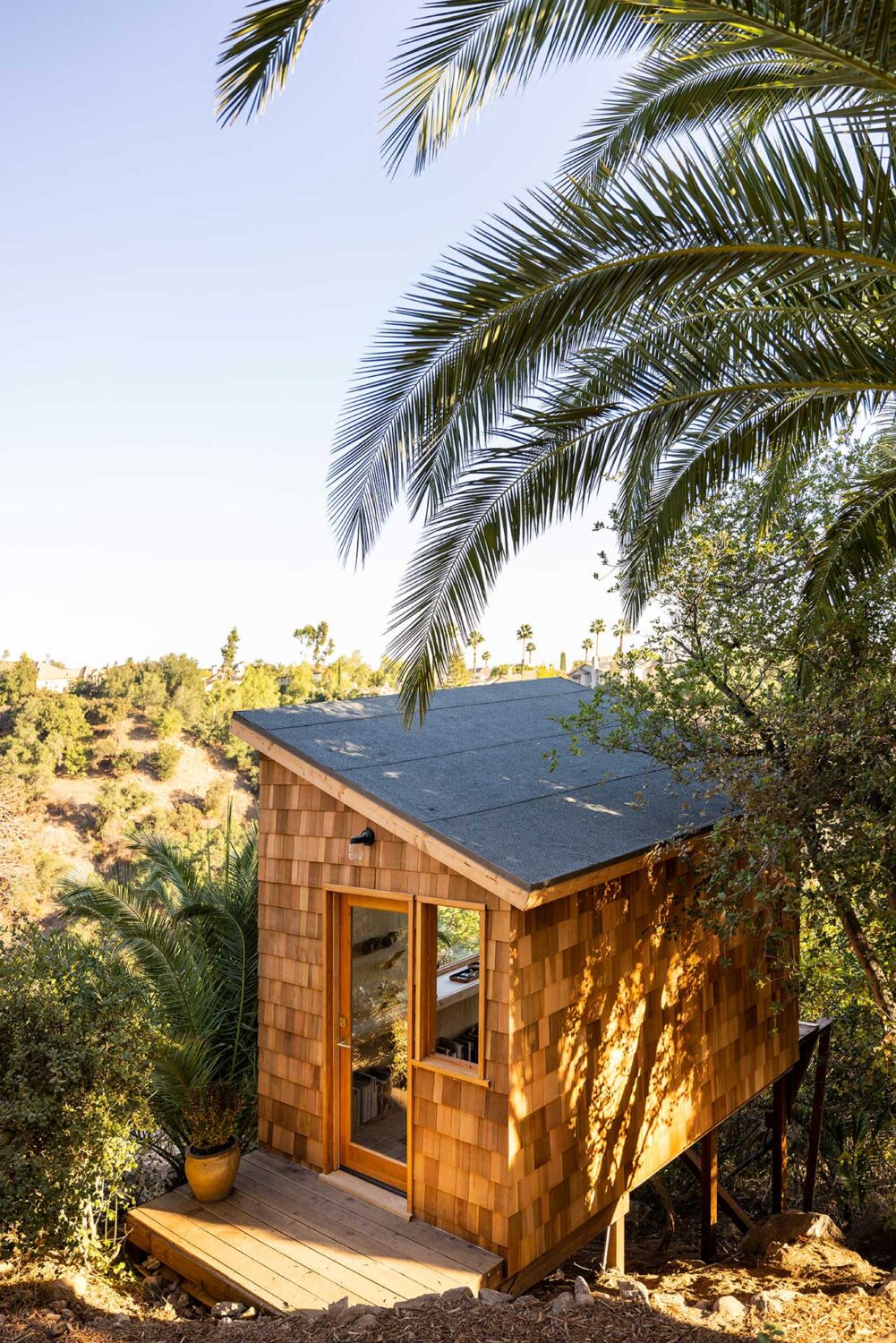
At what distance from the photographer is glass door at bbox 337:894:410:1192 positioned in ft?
18.6

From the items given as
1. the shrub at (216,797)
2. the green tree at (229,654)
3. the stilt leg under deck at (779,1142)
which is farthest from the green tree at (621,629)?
the green tree at (229,654)

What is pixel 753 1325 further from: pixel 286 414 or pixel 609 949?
pixel 286 414

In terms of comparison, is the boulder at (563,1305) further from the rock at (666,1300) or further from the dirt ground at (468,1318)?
the rock at (666,1300)

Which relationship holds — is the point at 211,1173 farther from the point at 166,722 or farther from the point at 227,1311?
the point at 166,722

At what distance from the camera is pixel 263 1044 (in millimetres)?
6246

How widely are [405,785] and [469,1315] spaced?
2682 mm

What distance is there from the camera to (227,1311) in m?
4.62

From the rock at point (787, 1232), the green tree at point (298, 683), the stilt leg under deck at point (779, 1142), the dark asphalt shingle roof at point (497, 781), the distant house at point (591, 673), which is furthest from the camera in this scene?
the green tree at point (298, 683)

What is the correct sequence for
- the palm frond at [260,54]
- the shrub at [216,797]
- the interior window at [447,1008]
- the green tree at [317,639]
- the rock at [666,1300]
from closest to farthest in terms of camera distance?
the palm frond at [260,54] → the rock at [666,1300] → the interior window at [447,1008] → the shrub at [216,797] → the green tree at [317,639]

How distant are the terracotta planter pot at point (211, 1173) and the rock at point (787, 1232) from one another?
4.14 m

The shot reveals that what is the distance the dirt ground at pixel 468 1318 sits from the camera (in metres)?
4.08

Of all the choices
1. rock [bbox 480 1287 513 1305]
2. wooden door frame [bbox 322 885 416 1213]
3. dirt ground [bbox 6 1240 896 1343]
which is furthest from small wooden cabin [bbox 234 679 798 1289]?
dirt ground [bbox 6 1240 896 1343]

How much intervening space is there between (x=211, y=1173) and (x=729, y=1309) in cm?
306

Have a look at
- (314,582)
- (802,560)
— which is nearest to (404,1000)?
(802,560)
